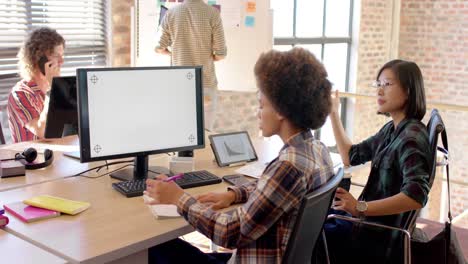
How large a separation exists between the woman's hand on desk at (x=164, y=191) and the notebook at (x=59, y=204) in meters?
0.25

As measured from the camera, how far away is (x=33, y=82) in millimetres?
3338

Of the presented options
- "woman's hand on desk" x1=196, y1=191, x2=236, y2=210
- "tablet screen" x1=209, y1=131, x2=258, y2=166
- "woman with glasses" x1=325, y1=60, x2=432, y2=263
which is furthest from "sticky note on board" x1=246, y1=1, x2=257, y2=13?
"woman's hand on desk" x1=196, y1=191, x2=236, y2=210

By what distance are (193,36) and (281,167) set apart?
3015 mm

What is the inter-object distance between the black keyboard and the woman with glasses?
502 millimetres

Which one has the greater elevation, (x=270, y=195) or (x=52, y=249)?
(x=270, y=195)

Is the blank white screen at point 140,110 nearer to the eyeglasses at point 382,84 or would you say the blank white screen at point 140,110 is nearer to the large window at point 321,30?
the eyeglasses at point 382,84

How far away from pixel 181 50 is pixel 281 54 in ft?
9.54

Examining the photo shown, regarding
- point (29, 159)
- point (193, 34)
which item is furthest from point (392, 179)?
point (193, 34)

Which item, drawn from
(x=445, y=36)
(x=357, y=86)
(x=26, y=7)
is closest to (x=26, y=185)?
(x=26, y=7)

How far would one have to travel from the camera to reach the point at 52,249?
1.64 m

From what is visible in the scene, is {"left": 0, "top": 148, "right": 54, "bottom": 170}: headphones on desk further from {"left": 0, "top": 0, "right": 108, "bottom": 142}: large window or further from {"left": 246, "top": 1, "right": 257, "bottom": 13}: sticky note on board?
{"left": 246, "top": 1, "right": 257, "bottom": 13}: sticky note on board

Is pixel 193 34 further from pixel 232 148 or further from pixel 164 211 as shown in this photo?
pixel 164 211

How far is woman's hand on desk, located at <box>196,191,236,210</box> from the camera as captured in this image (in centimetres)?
204

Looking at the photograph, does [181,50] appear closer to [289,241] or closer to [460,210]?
[289,241]
